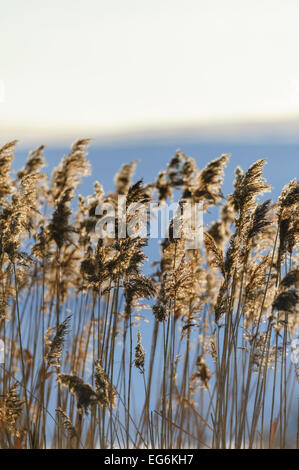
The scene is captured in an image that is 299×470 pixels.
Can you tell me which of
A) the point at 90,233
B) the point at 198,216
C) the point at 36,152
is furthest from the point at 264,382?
the point at 36,152

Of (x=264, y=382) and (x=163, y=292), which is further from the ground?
(x=163, y=292)

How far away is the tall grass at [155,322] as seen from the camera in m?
4.58

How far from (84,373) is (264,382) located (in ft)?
7.24

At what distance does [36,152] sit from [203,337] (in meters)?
3.08

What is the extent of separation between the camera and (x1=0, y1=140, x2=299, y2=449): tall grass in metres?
4.58

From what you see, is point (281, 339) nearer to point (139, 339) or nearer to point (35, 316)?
point (139, 339)

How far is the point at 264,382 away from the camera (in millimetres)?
4566

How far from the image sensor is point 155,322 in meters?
5.71

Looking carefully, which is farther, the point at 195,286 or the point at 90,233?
the point at 90,233

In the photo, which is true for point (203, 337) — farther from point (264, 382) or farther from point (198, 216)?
point (264, 382)
